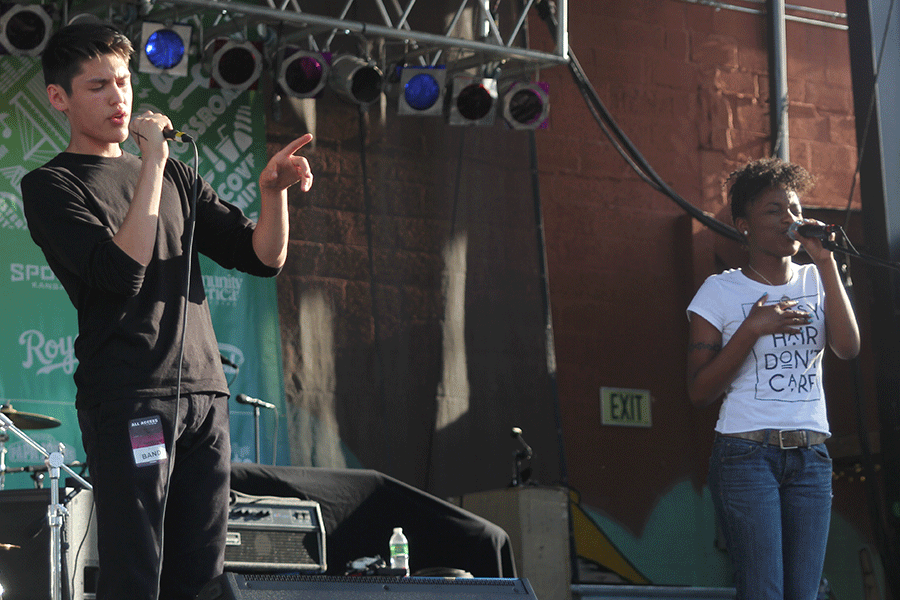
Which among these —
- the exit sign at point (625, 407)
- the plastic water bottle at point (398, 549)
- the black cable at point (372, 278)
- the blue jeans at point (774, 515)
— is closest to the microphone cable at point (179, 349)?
the blue jeans at point (774, 515)

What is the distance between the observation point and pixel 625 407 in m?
6.07

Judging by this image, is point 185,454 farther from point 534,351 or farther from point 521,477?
point 534,351

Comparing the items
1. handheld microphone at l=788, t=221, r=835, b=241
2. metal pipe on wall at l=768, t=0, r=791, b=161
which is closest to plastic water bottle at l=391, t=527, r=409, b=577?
handheld microphone at l=788, t=221, r=835, b=241

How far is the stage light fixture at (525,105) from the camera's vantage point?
210 inches

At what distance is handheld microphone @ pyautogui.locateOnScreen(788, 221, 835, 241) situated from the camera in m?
2.66

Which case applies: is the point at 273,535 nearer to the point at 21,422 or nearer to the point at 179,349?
the point at 21,422

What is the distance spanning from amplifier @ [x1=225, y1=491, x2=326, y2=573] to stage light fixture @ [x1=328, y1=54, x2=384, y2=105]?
78.2 inches

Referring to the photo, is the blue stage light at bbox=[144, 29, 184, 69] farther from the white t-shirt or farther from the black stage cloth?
the white t-shirt

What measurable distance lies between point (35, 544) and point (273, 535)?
29.5 inches

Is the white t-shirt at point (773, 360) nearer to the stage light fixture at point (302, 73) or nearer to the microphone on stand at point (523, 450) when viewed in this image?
the microphone on stand at point (523, 450)

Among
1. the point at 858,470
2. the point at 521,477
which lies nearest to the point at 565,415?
the point at 521,477

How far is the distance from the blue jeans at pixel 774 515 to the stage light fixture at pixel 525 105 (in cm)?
303

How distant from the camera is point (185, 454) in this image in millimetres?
1821

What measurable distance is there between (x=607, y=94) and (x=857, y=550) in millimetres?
2795
